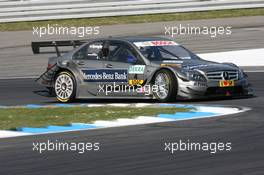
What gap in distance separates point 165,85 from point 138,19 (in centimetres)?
1477

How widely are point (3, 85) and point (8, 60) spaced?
483 centimetres

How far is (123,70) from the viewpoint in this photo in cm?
1572

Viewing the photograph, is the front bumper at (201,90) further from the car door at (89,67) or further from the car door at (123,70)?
the car door at (89,67)

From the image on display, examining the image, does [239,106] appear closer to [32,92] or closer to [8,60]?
[32,92]

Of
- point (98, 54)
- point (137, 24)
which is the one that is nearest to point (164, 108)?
point (98, 54)

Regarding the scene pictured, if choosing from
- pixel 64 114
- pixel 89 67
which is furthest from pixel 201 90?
pixel 64 114

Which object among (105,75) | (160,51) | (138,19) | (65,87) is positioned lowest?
(65,87)

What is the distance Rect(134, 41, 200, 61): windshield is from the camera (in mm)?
15727

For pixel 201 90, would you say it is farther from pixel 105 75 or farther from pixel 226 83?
pixel 105 75

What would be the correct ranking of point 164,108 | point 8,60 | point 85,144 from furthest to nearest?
point 8,60
point 164,108
point 85,144

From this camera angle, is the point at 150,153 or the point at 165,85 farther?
the point at 165,85

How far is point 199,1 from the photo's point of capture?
29.7 m

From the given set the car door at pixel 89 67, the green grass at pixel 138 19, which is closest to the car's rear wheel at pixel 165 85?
the car door at pixel 89 67

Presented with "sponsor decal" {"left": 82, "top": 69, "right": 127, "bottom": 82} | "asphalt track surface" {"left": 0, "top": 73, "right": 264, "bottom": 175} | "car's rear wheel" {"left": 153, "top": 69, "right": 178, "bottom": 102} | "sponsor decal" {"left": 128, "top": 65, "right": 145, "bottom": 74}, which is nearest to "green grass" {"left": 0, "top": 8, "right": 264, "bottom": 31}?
"sponsor decal" {"left": 82, "top": 69, "right": 127, "bottom": 82}
